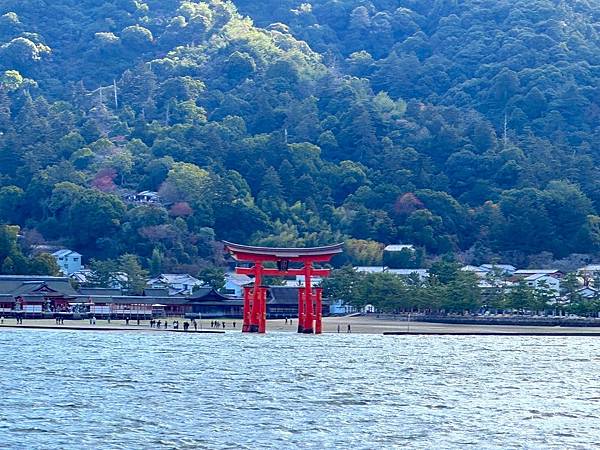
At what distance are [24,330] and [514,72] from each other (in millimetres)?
73162

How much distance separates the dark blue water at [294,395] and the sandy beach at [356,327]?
8251mm

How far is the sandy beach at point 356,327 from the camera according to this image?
59312mm

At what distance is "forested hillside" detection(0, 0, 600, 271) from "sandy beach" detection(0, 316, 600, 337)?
18.7 metres

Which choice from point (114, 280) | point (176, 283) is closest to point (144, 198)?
point (176, 283)

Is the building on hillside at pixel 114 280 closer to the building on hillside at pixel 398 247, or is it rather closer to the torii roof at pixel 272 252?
the building on hillside at pixel 398 247

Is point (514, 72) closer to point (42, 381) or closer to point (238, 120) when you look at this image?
point (238, 120)

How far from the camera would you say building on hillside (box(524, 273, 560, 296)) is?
7312 cm

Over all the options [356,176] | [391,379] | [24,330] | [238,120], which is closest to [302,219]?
[356,176]

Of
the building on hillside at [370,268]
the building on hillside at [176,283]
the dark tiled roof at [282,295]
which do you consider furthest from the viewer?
the building on hillside at [370,268]

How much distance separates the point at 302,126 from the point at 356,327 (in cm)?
5219

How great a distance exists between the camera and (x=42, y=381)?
35.0 meters

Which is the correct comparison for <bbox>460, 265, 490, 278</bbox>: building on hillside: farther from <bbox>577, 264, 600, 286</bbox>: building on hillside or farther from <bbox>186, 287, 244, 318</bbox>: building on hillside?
<bbox>186, 287, 244, 318</bbox>: building on hillside

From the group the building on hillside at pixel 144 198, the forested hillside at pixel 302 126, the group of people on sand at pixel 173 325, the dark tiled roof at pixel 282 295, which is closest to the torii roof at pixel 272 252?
the group of people on sand at pixel 173 325

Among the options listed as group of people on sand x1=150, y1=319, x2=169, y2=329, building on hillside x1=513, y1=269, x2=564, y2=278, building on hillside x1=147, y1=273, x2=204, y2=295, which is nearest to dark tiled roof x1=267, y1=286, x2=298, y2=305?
building on hillside x1=147, y1=273, x2=204, y2=295
